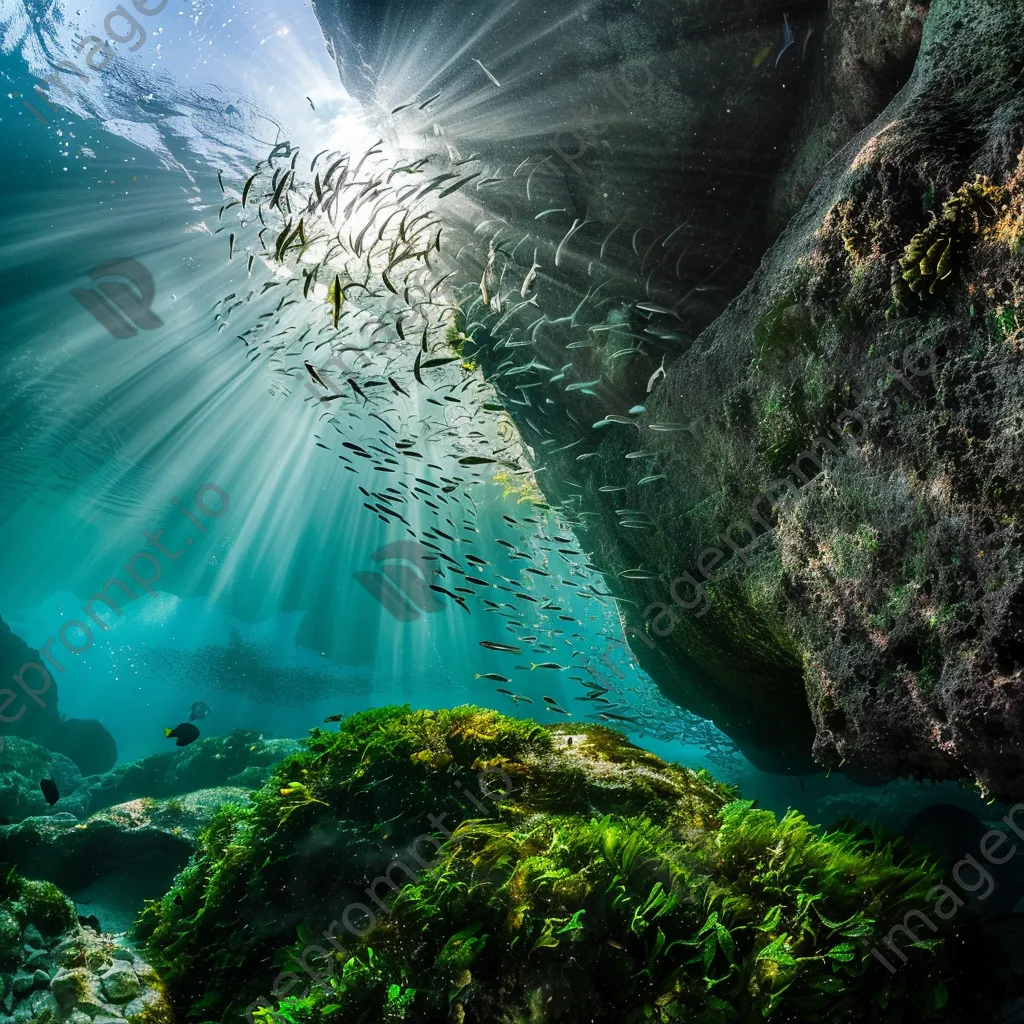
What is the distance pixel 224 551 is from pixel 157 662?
122 feet

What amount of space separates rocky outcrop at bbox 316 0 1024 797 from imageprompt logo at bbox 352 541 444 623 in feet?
81.3

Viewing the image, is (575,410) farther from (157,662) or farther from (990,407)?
(157,662)

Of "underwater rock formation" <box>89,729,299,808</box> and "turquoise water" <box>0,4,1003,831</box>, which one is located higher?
"turquoise water" <box>0,4,1003,831</box>

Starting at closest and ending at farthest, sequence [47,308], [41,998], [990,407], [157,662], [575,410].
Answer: [990,407] → [41,998] → [575,410] → [47,308] → [157,662]

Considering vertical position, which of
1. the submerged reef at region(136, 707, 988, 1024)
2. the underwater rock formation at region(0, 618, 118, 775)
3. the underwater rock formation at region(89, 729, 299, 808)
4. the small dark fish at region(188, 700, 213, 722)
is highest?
the submerged reef at region(136, 707, 988, 1024)

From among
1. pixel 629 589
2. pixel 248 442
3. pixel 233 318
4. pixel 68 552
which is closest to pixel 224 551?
pixel 68 552

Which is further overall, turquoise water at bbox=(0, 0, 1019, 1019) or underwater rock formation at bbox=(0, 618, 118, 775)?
underwater rock formation at bbox=(0, 618, 118, 775)

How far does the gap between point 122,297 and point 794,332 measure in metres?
19.1

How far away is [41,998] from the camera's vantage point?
4762 mm

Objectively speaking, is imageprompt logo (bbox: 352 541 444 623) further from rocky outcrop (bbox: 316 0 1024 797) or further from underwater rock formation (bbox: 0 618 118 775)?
rocky outcrop (bbox: 316 0 1024 797)

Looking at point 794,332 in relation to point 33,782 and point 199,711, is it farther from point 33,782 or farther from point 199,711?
point 33,782

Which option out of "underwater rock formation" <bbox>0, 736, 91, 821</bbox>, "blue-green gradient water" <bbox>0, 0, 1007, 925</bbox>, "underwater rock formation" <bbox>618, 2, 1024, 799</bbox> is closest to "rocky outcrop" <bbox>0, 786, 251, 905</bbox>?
"blue-green gradient water" <bbox>0, 0, 1007, 925</bbox>

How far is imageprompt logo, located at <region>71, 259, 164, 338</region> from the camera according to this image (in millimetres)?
15609

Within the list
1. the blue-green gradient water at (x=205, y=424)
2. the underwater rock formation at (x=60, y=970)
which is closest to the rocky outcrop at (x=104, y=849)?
the blue-green gradient water at (x=205, y=424)
